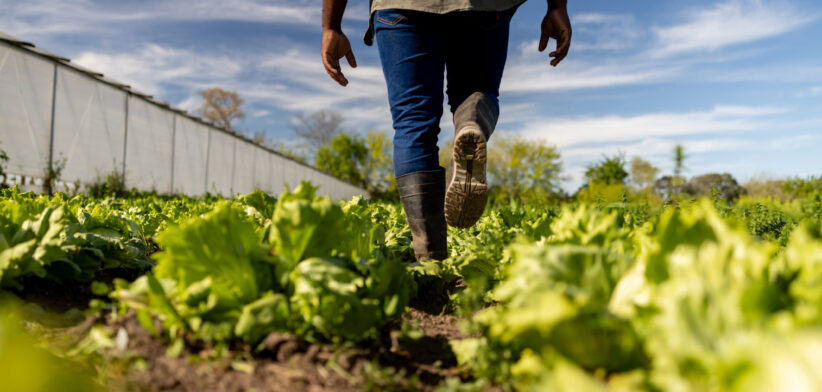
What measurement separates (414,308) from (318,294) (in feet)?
3.20

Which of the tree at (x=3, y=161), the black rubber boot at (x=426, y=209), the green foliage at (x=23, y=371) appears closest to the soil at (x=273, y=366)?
the green foliage at (x=23, y=371)

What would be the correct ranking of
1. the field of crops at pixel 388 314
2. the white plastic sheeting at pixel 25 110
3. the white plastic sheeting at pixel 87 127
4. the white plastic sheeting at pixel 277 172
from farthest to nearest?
the white plastic sheeting at pixel 277 172
the white plastic sheeting at pixel 87 127
the white plastic sheeting at pixel 25 110
the field of crops at pixel 388 314

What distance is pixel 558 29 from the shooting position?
3.05 metres

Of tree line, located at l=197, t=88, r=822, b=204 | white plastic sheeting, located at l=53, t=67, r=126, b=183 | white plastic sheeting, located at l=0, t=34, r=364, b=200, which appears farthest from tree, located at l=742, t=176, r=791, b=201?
white plastic sheeting, located at l=53, t=67, r=126, b=183

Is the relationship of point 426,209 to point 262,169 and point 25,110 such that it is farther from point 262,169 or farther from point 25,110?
point 262,169

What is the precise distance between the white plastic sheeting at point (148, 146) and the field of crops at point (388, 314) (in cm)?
1616

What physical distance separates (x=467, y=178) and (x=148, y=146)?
17484 mm

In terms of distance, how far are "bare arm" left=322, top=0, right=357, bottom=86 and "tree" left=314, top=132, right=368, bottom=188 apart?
43.8m

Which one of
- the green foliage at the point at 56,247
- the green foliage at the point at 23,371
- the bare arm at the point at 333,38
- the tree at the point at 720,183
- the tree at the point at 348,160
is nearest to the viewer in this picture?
the green foliage at the point at 23,371

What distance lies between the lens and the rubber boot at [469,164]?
242cm

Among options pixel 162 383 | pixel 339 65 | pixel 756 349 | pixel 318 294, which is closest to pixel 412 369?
pixel 318 294

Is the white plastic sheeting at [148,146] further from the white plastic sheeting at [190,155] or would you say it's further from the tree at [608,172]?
the tree at [608,172]

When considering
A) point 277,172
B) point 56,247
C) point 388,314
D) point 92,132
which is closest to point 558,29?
point 388,314

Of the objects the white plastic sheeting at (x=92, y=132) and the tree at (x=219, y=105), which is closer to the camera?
the white plastic sheeting at (x=92, y=132)
